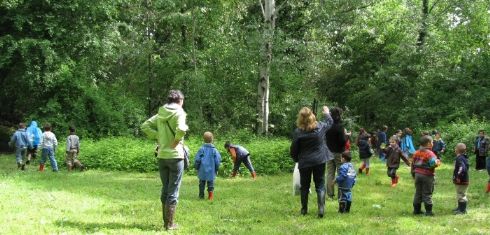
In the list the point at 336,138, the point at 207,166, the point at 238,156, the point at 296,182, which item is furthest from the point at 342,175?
the point at 238,156

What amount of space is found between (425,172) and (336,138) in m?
1.89

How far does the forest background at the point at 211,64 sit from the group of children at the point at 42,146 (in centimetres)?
528

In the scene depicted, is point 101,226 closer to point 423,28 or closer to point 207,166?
A: point 207,166

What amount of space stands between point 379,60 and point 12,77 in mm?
24346

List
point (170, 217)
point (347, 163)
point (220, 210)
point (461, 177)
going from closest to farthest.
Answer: point (170, 217) → point (461, 177) → point (220, 210) → point (347, 163)

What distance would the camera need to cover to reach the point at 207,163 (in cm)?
1215

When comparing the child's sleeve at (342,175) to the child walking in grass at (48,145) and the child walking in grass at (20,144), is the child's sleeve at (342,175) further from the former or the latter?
the child walking in grass at (20,144)

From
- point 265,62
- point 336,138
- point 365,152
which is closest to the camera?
point 336,138

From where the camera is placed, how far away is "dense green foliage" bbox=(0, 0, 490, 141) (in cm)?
2509

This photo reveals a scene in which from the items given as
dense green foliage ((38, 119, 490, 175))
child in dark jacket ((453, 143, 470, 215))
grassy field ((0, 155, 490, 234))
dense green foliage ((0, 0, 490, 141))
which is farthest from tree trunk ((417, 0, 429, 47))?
child in dark jacket ((453, 143, 470, 215))

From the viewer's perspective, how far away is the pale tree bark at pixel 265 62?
936 inches

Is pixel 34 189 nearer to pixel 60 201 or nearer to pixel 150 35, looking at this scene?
pixel 60 201

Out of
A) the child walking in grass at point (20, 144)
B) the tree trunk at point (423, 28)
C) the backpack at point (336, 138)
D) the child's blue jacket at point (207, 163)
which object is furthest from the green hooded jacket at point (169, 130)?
the tree trunk at point (423, 28)

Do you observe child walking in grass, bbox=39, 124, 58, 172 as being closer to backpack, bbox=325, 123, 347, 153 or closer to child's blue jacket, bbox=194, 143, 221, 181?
child's blue jacket, bbox=194, 143, 221, 181
